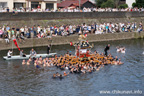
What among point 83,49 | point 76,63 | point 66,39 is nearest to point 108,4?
point 66,39

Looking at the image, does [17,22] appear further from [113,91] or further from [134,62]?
[113,91]

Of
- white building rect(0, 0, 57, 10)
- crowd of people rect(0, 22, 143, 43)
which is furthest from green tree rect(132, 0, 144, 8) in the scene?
white building rect(0, 0, 57, 10)

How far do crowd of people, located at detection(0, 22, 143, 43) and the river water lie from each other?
937 centimetres

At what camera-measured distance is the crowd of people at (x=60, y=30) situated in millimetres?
54688

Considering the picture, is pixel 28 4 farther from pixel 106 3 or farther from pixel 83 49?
pixel 106 3

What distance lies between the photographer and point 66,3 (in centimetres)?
8994

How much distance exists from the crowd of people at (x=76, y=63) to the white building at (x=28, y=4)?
2220 centimetres

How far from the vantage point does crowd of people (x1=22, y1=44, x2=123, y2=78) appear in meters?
41.4

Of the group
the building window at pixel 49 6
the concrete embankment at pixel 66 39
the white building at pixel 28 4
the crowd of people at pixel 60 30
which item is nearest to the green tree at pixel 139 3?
the crowd of people at pixel 60 30

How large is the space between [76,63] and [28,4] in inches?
1133

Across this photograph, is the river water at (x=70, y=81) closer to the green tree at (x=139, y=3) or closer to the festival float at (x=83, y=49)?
the festival float at (x=83, y=49)

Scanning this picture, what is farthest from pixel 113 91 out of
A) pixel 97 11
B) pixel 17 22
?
pixel 97 11

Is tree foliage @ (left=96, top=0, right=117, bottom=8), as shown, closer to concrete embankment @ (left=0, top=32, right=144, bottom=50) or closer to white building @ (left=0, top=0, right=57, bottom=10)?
white building @ (left=0, top=0, right=57, bottom=10)

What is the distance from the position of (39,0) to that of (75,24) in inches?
404
